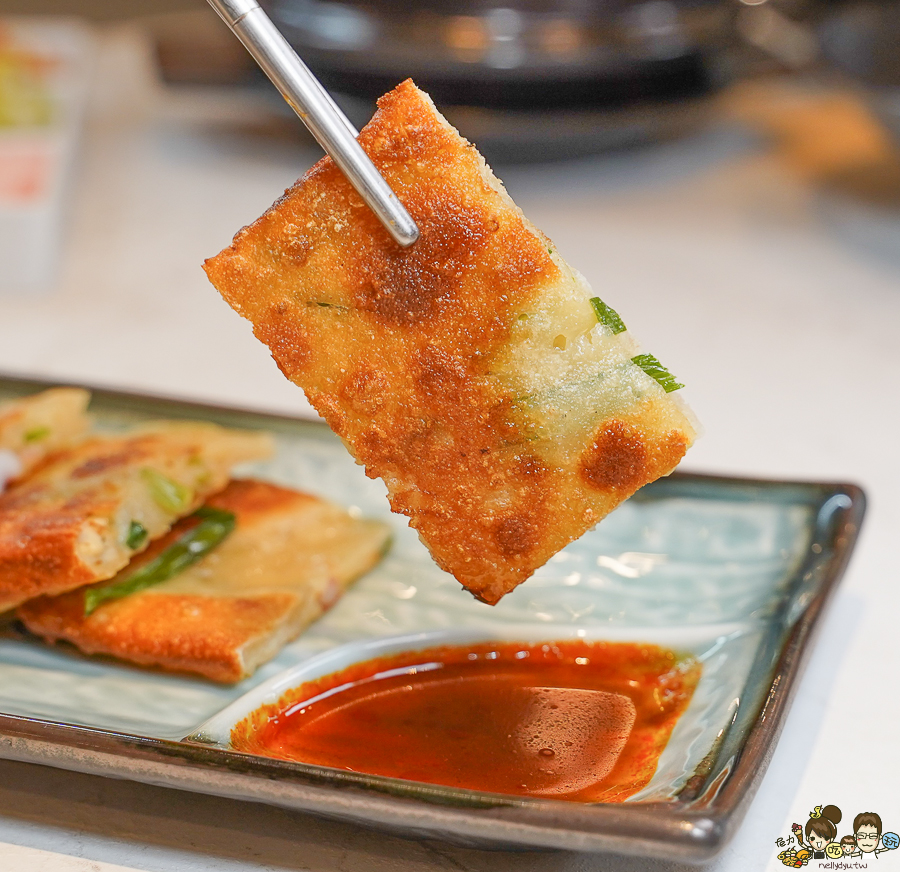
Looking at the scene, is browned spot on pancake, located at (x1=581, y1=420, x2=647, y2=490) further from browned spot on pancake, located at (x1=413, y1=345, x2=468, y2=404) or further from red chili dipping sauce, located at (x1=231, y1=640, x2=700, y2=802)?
red chili dipping sauce, located at (x1=231, y1=640, x2=700, y2=802)

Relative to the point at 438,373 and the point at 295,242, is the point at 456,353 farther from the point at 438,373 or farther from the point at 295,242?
the point at 295,242

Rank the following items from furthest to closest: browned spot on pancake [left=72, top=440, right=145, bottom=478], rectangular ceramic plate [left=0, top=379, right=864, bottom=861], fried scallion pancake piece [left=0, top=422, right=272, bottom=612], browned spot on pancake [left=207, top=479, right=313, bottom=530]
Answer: browned spot on pancake [left=207, top=479, right=313, bottom=530] → browned spot on pancake [left=72, top=440, right=145, bottom=478] → fried scallion pancake piece [left=0, top=422, right=272, bottom=612] → rectangular ceramic plate [left=0, top=379, right=864, bottom=861]

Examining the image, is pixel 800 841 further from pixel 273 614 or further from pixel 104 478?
pixel 104 478

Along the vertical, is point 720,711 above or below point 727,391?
below

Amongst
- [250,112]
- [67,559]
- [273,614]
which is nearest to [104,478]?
[67,559]

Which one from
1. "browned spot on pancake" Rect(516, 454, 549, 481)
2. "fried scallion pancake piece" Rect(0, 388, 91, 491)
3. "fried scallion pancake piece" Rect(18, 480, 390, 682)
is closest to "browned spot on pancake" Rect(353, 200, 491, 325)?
"browned spot on pancake" Rect(516, 454, 549, 481)

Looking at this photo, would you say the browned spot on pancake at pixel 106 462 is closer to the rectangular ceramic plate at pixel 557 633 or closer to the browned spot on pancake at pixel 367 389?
the rectangular ceramic plate at pixel 557 633

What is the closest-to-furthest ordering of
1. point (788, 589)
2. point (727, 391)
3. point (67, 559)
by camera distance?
point (67, 559) → point (788, 589) → point (727, 391)

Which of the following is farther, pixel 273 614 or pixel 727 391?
pixel 727 391
